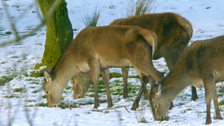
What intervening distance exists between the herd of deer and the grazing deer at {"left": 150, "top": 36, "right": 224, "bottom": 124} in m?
0.01

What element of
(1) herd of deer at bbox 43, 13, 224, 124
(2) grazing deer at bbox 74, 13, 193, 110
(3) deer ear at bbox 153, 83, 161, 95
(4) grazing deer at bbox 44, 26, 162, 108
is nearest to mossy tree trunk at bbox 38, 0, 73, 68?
(1) herd of deer at bbox 43, 13, 224, 124

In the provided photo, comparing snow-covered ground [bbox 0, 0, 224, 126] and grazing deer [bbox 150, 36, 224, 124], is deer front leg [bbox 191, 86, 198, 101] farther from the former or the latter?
grazing deer [bbox 150, 36, 224, 124]

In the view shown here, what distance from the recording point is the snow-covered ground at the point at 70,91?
303 inches

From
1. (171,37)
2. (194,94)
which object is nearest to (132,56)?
(171,37)

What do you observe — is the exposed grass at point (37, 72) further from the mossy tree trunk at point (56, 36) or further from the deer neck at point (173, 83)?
the deer neck at point (173, 83)

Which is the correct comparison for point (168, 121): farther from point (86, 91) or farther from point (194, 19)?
point (194, 19)

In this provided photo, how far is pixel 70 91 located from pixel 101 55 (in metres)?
1.76

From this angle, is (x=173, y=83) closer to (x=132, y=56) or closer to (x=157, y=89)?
(x=157, y=89)

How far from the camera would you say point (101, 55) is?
401 inches

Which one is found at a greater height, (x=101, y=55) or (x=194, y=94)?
(x=101, y=55)

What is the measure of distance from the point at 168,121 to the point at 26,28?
31.2 ft

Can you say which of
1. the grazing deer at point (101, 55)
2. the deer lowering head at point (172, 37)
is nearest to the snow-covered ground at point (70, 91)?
the grazing deer at point (101, 55)

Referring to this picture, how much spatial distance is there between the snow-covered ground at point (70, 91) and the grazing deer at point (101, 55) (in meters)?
0.38

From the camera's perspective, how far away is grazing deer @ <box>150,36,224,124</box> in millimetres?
7766
